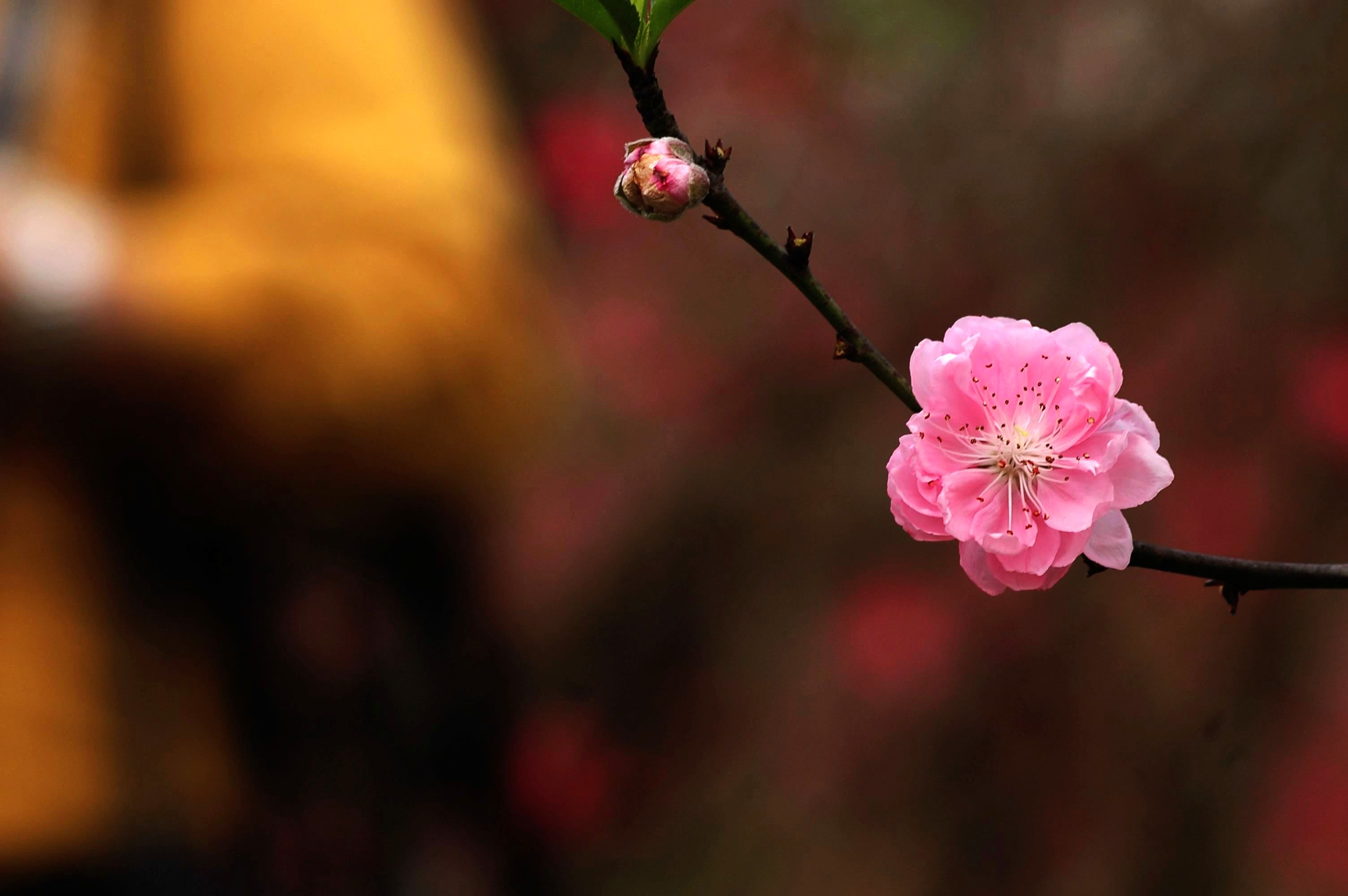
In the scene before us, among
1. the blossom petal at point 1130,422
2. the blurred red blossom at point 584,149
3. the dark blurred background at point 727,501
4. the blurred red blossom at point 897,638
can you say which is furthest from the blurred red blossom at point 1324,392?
the blossom petal at point 1130,422

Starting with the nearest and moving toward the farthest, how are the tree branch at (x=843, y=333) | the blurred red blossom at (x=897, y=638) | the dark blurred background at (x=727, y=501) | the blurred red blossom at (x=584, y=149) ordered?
the tree branch at (x=843, y=333), the dark blurred background at (x=727, y=501), the blurred red blossom at (x=897, y=638), the blurred red blossom at (x=584, y=149)

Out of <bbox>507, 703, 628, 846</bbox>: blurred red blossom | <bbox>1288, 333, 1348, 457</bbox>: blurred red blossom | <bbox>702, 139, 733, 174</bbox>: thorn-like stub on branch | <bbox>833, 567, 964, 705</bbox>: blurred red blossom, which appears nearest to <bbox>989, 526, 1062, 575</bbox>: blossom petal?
<bbox>702, 139, 733, 174</bbox>: thorn-like stub on branch

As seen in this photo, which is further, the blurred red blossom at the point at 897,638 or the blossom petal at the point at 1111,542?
the blurred red blossom at the point at 897,638

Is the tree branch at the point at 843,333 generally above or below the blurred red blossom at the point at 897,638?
below

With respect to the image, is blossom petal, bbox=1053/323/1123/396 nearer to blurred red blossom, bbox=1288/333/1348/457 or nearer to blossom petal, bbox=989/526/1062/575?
blossom petal, bbox=989/526/1062/575

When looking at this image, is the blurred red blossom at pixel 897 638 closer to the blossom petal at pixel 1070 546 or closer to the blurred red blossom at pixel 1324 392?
the blurred red blossom at pixel 1324 392

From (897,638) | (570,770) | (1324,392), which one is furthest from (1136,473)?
(570,770)

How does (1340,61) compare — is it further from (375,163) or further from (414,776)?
(414,776)

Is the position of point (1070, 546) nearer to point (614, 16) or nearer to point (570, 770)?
point (614, 16)

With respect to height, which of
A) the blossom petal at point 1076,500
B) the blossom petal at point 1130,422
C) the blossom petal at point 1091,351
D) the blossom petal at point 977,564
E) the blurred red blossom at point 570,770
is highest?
the blurred red blossom at point 570,770
